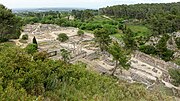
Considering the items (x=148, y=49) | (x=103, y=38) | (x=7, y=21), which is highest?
(x=7, y=21)

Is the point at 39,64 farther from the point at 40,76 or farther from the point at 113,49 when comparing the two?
the point at 113,49

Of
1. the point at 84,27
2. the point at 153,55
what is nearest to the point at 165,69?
the point at 153,55

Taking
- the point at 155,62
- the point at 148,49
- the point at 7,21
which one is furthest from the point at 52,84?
the point at 148,49

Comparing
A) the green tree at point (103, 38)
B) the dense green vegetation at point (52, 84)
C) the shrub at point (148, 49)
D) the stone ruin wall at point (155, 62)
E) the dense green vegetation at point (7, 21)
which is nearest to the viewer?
the dense green vegetation at point (52, 84)

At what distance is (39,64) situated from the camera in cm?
1033

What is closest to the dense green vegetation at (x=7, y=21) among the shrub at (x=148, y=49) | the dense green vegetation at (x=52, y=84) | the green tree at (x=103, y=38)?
the dense green vegetation at (x=52, y=84)

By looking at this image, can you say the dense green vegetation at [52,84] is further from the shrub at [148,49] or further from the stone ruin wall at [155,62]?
the shrub at [148,49]

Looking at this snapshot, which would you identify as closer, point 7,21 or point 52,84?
point 52,84

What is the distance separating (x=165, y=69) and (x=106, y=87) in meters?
21.8

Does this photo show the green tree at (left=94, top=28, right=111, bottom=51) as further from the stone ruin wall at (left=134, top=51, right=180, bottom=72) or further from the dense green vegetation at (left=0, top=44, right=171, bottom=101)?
the dense green vegetation at (left=0, top=44, right=171, bottom=101)

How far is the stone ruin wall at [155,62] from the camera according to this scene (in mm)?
30895

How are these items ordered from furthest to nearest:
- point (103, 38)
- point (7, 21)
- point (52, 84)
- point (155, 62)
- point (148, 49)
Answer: point (148, 49) < point (103, 38) < point (155, 62) < point (7, 21) < point (52, 84)

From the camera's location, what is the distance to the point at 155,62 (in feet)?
107

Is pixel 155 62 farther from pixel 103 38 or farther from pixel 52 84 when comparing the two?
pixel 52 84
